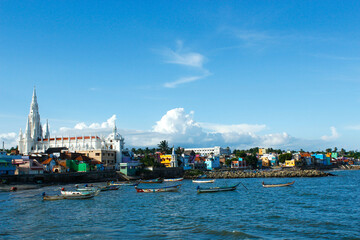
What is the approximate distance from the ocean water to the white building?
7798 cm

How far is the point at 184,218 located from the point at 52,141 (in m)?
114

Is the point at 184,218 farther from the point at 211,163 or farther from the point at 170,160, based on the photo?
the point at 211,163

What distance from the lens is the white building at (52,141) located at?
422ft

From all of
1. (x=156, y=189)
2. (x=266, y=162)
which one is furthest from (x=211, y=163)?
(x=156, y=189)

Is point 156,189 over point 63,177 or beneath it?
beneath

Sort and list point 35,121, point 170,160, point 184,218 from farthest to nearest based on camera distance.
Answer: point 35,121
point 170,160
point 184,218

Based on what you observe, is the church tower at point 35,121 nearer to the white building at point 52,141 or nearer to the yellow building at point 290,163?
the white building at point 52,141

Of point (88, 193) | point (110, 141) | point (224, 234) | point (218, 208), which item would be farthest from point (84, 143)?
point (224, 234)

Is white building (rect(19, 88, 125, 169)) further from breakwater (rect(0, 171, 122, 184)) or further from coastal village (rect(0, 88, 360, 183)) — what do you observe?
breakwater (rect(0, 171, 122, 184))

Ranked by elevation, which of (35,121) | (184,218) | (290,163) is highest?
(35,121)

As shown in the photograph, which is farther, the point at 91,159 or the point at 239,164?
the point at 239,164

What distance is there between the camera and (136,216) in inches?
1447

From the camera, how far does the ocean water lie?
2814 cm

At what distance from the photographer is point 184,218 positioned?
115ft
